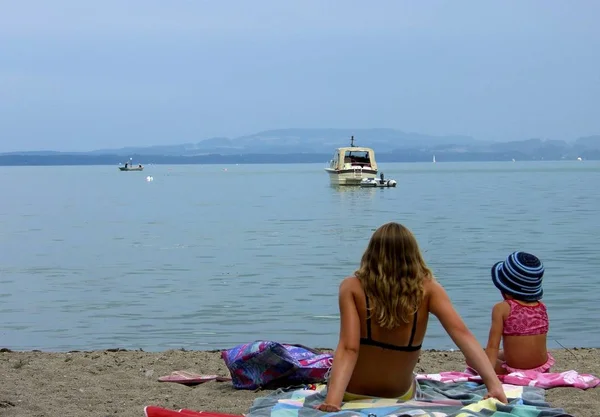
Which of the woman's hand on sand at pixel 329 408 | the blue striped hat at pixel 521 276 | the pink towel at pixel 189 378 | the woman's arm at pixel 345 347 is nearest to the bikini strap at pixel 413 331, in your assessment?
the woman's arm at pixel 345 347

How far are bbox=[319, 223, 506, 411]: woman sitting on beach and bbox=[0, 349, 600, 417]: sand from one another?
1.20m

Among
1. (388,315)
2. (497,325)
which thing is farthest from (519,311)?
(388,315)

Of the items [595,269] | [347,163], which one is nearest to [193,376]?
[595,269]

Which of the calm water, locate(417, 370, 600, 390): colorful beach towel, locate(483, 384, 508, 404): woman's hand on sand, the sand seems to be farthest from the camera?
the calm water

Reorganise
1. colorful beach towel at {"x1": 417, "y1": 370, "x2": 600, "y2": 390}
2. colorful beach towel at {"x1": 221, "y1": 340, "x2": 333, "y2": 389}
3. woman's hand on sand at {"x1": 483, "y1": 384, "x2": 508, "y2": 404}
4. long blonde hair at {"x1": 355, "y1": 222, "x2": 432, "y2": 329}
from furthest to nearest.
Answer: colorful beach towel at {"x1": 221, "y1": 340, "x2": 333, "y2": 389} < colorful beach towel at {"x1": 417, "y1": 370, "x2": 600, "y2": 390} < woman's hand on sand at {"x1": 483, "y1": 384, "x2": 508, "y2": 404} < long blonde hair at {"x1": 355, "y1": 222, "x2": 432, "y2": 329}

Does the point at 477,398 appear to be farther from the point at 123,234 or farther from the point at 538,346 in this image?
the point at 123,234

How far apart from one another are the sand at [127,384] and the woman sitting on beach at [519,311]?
0.35m

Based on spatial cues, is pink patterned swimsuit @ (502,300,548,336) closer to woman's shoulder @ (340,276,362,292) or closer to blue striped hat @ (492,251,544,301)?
blue striped hat @ (492,251,544,301)

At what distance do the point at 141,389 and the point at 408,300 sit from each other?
2.72 metres

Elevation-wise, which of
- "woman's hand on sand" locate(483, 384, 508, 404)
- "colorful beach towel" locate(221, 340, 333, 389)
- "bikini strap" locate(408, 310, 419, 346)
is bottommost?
"colorful beach towel" locate(221, 340, 333, 389)

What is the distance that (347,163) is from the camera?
204 ft

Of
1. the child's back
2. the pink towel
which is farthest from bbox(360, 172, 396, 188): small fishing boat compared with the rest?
the child's back

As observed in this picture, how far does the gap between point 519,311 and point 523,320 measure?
0.06 metres

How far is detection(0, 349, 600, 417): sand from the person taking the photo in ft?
19.8
